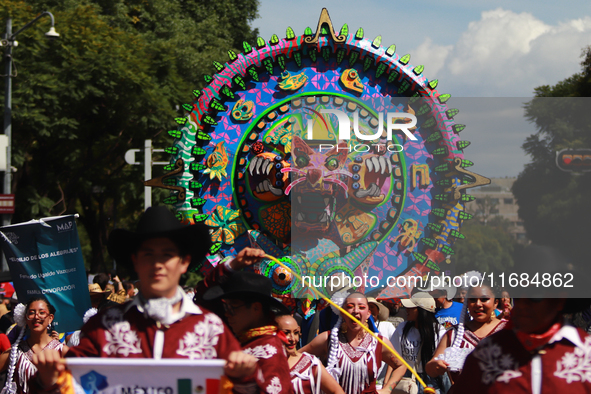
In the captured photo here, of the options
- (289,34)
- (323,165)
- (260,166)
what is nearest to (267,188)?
(260,166)

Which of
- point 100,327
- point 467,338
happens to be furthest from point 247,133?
point 100,327

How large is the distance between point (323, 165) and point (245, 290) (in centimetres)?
527

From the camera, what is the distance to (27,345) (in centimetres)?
620

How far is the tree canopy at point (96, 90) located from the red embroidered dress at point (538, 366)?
1684 centimetres

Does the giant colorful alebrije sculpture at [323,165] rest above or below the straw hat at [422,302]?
above

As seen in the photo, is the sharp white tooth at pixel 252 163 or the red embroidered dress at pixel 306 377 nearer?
the red embroidered dress at pixel 306 377

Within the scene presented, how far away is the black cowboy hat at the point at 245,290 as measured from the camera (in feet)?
13.6

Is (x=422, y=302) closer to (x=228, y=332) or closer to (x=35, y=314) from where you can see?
(x=35, y=314)

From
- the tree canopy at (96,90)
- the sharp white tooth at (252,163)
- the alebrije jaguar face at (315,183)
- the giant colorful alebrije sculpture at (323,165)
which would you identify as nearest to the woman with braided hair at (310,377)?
the giant colorful alebrije sculpture at (323,165)

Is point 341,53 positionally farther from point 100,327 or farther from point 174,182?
point 100,327

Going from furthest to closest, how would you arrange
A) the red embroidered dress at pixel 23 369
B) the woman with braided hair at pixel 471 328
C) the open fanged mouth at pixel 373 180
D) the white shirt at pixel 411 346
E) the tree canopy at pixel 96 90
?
1. the tree canopy at pixel 96 90
2. the open fanged mouth at pixel 373 180
3. the white shirt at pixel 411 346
4. the red embroidered dress at pixel 23 369
5. the woman with braided hair at pixel 471 328

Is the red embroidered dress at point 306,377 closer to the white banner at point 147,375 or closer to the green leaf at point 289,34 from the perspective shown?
the white banner at point 147,375

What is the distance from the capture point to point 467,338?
5.51m

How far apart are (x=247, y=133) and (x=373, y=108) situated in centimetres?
170
